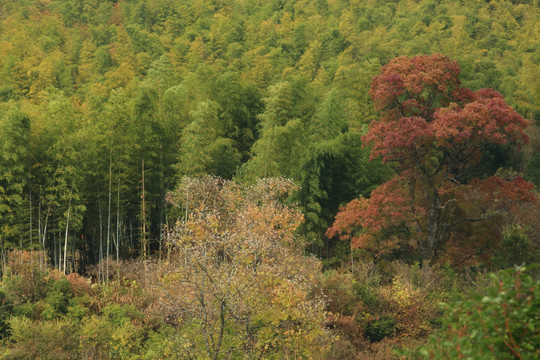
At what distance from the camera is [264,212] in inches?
489

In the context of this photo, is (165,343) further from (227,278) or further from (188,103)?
(188,103)

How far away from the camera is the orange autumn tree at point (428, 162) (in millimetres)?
13273

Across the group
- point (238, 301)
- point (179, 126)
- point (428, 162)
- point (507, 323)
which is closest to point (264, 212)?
point (238, 301)

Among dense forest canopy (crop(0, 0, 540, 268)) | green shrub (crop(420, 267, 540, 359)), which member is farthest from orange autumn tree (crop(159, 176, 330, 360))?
dense forest canopy (crop(0, 0, 540, 268))

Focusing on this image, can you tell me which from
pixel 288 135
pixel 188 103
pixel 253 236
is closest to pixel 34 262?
pixel 253 236

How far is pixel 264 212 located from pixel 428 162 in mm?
6034

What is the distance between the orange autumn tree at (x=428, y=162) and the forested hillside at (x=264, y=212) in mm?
66

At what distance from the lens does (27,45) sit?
142 ft

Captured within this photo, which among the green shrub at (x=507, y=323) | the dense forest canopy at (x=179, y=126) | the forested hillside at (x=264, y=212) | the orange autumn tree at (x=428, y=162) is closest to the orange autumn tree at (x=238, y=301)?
the forested hillside at (x=264, y=212)

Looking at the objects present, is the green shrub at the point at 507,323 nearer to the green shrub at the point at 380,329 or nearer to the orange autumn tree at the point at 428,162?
the green shrub at the point at 380,329

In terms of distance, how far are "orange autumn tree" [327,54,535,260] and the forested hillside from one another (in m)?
0.07

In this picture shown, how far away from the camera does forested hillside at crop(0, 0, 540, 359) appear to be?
9.71 m

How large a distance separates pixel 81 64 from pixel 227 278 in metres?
42.4

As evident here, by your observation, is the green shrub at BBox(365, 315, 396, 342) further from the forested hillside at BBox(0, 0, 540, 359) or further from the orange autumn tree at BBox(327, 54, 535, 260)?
the orange autumn tree at BBox(327, 54, 535, 260)
